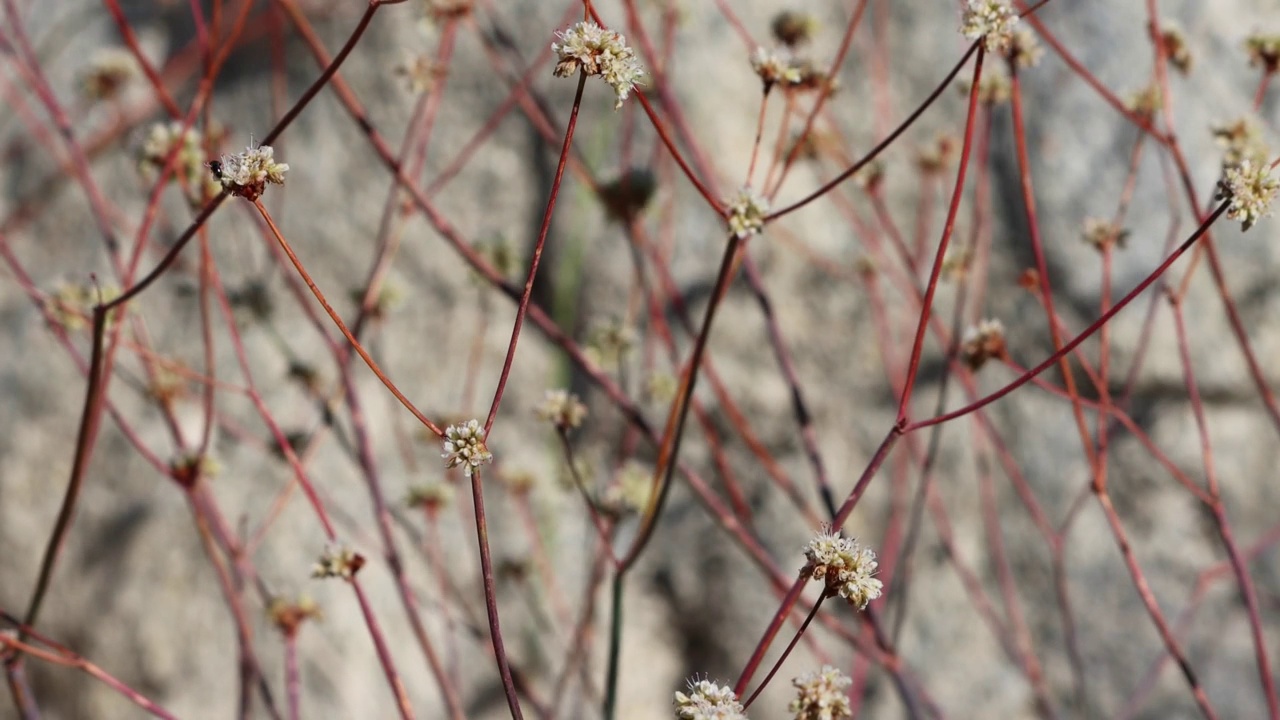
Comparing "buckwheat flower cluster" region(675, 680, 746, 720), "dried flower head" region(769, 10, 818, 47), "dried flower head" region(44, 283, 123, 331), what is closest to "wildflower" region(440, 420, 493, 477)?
"buckwheat flower cluster" region(675, 680, 746, 720)

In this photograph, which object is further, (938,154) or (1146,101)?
(938,154)

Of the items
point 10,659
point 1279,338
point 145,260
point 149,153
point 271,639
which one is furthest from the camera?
point 145,260

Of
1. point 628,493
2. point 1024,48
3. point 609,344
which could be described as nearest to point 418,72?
point 609,344

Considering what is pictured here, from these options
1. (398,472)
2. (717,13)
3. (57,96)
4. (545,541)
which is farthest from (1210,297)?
(57,96)

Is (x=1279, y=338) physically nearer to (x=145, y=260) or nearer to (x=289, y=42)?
(x=289, y=42)

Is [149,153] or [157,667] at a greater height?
[149,153]

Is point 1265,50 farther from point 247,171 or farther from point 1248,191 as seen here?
point 247,171
